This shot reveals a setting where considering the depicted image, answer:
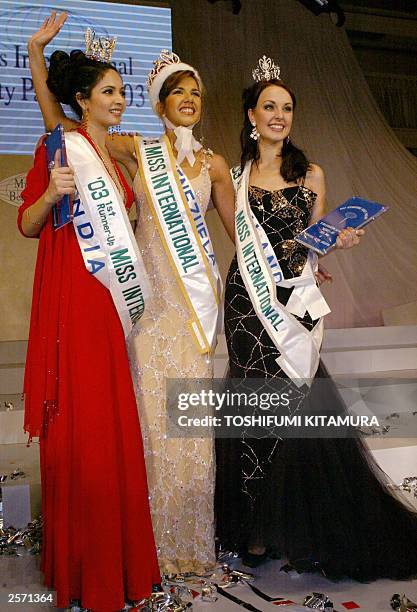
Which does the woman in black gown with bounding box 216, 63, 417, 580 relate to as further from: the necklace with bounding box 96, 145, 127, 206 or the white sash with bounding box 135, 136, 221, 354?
the necklace with bounding box 96, 145, 127, 206

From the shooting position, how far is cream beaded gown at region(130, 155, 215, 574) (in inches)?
78.5

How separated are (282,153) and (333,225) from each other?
35 centimetres

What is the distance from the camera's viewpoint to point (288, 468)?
2.05m

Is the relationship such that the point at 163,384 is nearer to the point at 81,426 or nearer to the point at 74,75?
the point at 81,426

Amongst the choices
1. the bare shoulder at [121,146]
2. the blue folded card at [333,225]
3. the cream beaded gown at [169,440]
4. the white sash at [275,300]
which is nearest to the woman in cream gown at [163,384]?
the cream beaded gown at [169,440]

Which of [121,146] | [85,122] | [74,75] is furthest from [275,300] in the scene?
[74,75]

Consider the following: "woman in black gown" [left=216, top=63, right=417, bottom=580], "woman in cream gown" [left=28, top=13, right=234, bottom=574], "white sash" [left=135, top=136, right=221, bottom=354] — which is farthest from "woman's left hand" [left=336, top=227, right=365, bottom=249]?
"woman in cream gown" [left=28, top=13, right=234, bottom=574]

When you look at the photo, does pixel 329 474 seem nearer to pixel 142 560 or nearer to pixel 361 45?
pixel 142 560

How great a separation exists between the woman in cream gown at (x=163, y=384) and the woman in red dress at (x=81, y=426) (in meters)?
0.19

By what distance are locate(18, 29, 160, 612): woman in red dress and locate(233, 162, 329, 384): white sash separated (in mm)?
480

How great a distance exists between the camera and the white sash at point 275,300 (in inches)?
83.8

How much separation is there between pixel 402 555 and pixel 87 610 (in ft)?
2.69

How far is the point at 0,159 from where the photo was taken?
2.78 m

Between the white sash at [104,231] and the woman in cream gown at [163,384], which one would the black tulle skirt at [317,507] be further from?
the white sash at [104,231]
